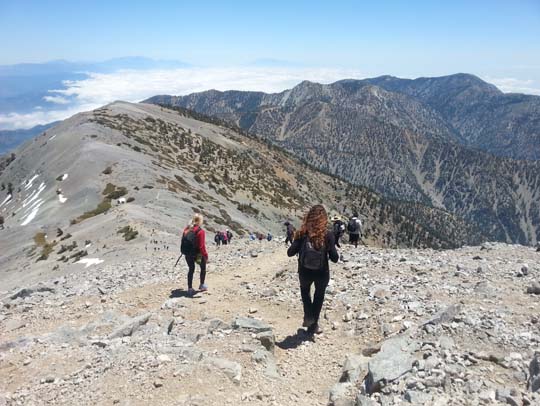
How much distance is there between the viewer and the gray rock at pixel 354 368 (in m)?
9.12

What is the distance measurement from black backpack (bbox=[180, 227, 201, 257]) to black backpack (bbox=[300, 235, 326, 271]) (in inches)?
225

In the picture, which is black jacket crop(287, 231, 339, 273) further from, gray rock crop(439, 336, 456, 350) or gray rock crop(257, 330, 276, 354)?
gray rock crop(439, 336, 456, 350)

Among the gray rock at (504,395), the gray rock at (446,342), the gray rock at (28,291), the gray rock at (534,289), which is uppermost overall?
the gray rock at (504,395)

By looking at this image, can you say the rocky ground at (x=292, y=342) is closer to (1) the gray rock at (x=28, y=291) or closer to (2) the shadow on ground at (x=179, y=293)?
(2) the shadow on ground at (x=179, y=293)

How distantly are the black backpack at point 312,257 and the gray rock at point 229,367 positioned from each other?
2901 millimetres

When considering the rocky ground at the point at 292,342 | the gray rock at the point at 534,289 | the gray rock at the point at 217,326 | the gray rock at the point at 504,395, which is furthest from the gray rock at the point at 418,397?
the gray rock at the point at 534,289

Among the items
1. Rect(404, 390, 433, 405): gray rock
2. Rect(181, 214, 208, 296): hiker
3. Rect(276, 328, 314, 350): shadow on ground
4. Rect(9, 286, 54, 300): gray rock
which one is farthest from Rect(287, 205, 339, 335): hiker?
Rect(9, 286, 54, 300): gray rock

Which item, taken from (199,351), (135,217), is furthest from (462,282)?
(135,217)

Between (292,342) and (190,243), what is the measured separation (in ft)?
18.5

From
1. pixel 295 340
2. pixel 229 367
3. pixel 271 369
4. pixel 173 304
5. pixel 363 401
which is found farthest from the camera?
pixel 173 304

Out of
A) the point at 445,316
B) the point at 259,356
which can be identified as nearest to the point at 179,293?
the point at 259,356

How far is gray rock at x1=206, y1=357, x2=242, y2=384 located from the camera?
9102 millimetres

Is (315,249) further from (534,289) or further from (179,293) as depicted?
(179,293)

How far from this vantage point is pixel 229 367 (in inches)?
369
